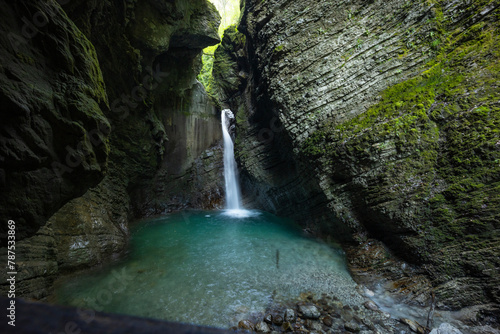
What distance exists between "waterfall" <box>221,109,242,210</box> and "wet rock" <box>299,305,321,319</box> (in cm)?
1157

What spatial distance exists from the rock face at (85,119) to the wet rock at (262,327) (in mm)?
3788

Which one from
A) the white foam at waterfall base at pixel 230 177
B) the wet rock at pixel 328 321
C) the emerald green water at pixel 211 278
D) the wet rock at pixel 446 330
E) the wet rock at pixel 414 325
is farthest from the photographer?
the white foam at waterfall base at pixel 230 177

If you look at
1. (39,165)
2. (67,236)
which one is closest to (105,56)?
(67,236)

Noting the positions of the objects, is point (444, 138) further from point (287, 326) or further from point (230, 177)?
point (230, 177)

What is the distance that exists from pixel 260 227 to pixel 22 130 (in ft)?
29.5

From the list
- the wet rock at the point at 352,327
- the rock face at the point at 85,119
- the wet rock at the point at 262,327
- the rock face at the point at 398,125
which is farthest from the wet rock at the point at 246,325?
the rock face at the point at 398,125

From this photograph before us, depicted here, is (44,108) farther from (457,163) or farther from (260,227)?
(260,227)

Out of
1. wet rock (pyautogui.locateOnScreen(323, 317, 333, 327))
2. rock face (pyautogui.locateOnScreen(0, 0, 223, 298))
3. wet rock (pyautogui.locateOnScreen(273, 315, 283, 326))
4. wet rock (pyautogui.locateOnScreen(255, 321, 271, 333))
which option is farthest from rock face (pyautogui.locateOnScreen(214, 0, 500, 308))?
rock face (pyautogui.locateOnScreen(0, 0, 223, 298))

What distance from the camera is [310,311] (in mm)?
4129

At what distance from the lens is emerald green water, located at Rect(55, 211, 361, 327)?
14.1ft

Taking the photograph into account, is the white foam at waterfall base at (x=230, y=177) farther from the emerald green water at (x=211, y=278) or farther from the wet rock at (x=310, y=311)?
the wet rock at (x=310, y=311)

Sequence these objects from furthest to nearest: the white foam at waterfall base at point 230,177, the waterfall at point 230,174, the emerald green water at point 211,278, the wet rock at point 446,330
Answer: the waterfall at point 230,174, the white foam at waterfall base at point 230,177, the emerald green water at point 211,278, the wet rock at point 446,330

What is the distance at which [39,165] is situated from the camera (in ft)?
9.47

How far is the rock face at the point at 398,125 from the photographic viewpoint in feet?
15.5
